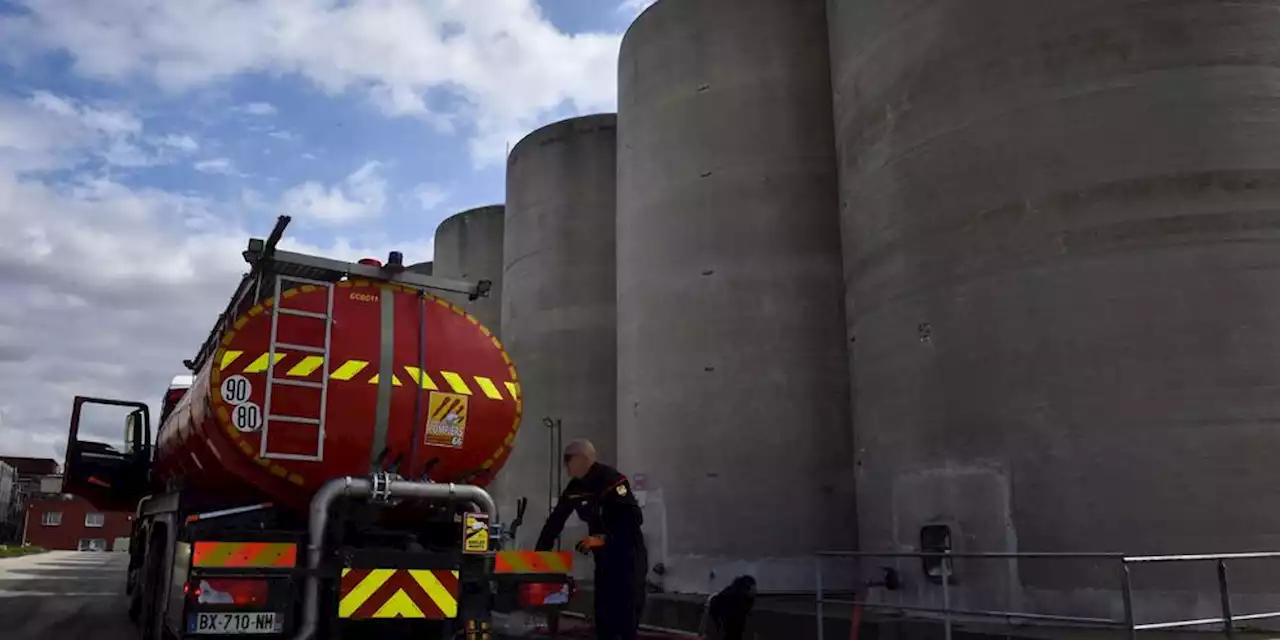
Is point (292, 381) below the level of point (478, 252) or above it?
below

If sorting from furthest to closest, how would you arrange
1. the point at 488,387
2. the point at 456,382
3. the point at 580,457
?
1. the point at 488,387
2. the point at 456,382
3. the point at 580,457

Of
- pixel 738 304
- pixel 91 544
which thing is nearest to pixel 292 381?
pixel 738 304

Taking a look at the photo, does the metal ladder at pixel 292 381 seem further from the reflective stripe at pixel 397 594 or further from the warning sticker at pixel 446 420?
the reflective stripe at pixel 397 594

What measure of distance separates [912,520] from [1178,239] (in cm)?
392

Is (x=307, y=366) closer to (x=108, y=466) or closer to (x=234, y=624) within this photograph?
(x=234, y=624)

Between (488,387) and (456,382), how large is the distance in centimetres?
31

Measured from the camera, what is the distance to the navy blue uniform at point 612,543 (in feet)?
22.1

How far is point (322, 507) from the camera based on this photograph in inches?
259

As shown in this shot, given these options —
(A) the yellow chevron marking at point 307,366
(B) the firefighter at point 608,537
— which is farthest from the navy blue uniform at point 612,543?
(A) the yellow chevron marking at point 307,366

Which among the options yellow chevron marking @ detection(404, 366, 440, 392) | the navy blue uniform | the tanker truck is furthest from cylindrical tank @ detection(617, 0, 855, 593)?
yellow chevron marking @ detection(404, 366, 440, 392)

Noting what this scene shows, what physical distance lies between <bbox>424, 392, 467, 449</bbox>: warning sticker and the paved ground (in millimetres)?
6463

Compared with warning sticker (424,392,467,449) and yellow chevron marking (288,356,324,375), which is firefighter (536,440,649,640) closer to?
warning sticker (424,392,467,449)

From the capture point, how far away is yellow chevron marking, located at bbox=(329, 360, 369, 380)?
7027 millimetres

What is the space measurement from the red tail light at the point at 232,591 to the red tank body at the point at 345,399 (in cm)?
85
